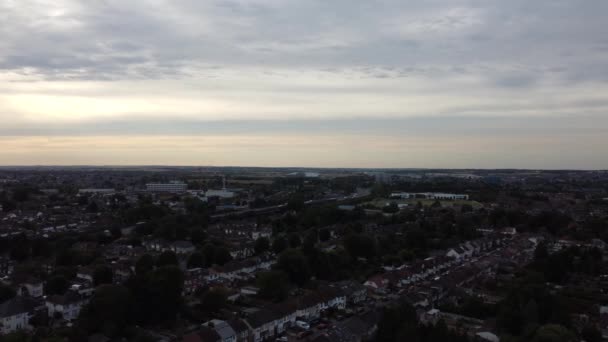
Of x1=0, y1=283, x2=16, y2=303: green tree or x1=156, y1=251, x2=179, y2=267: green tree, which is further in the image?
x1=156, y1=251, x2=179, y2=267: green tree

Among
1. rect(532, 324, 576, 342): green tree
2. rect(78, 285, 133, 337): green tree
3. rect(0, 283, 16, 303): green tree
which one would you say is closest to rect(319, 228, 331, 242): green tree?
rect(78, 285, 133, 337): green tree

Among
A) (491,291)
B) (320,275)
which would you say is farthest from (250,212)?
(491,291)

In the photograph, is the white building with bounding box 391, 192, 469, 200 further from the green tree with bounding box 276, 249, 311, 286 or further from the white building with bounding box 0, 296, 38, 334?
the white building with bounding box 0, 296, 38, 334

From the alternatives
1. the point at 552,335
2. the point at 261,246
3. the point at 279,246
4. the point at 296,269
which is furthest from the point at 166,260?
the point at 552,335

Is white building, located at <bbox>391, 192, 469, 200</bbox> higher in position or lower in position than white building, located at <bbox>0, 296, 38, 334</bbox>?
higher

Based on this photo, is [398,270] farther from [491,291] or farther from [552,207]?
[552,207]

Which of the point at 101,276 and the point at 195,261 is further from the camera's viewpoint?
the point at 195,261

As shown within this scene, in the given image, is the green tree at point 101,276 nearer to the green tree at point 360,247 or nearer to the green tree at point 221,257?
the green tree at point 221,257

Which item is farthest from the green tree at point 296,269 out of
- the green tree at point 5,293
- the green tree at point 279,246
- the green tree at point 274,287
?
the green tree at point 5,293

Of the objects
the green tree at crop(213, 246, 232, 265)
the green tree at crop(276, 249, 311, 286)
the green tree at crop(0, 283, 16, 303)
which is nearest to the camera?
the green tree at crop(0, 283, 16, 303)

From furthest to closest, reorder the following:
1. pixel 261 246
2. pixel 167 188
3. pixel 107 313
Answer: pixel 167 188 < pixel 261 246 < pixel 107 313

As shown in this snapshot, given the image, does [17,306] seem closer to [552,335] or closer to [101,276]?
[101,276]
